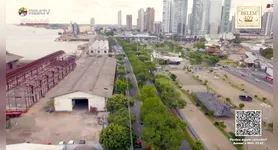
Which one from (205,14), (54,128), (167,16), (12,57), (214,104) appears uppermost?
(167,16)

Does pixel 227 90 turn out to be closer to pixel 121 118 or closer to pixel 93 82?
pixel 93 82

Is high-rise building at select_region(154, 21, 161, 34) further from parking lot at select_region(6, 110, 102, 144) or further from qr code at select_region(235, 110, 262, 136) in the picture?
qr code at select_region(235, 110, 262, 136)

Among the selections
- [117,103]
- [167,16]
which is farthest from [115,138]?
[167,16]

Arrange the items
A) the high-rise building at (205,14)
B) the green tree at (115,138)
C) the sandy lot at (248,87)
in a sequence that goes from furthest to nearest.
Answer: the high-rise building at (205,14) < the sandy lot at (248,87) < the green tree at (115,138)

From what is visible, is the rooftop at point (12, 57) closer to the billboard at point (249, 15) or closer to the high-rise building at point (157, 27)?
the billboard at point (249, 15)

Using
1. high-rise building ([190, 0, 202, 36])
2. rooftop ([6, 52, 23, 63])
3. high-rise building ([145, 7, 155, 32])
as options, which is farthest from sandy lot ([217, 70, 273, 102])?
high-rise building ([145, 7, 155, 32])

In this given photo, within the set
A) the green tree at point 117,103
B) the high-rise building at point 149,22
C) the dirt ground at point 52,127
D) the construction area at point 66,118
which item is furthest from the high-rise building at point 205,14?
the dirt ground at point 52,127

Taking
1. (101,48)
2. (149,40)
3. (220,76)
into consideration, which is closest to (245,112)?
(220,76)
